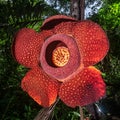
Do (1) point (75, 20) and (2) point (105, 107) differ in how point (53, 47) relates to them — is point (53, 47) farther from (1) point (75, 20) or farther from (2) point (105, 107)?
(2) point (105, 107)

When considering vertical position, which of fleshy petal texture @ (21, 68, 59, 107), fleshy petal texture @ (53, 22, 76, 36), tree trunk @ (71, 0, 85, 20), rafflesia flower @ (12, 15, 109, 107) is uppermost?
tree trunk @ (71, 0, 85, 20)

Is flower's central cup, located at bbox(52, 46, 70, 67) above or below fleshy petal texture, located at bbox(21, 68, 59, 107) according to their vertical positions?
above

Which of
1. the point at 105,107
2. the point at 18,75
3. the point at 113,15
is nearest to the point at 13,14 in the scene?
the point at 105,107
